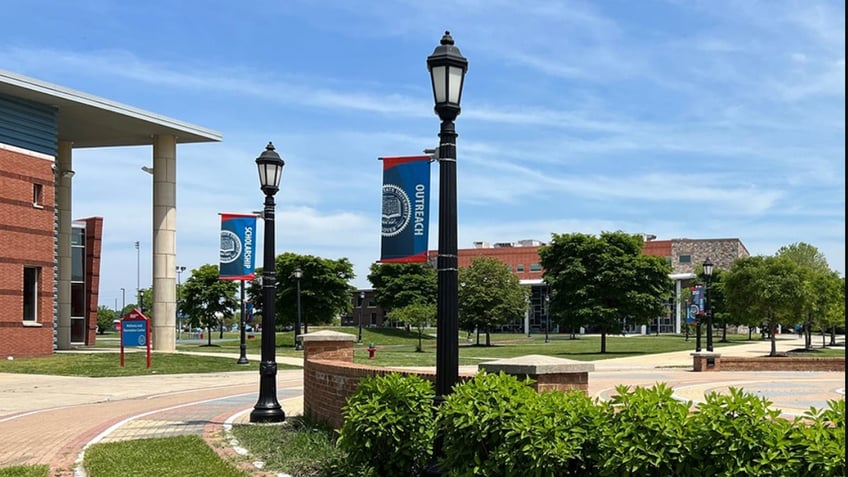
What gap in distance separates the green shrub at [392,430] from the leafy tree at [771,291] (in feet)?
131

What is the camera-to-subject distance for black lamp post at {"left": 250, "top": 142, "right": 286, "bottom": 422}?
14172 millimetres

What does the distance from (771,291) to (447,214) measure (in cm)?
4152

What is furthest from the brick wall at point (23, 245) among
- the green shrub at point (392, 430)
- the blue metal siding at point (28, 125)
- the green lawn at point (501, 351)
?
the green shrub at point (392, 430)

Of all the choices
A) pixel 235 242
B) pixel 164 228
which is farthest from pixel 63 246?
pixel 235 242

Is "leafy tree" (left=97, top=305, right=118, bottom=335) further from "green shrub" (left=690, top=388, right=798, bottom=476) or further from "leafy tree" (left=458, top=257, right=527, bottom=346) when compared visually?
"green shrub" (left=690, top=388, right=798, bottom=476)

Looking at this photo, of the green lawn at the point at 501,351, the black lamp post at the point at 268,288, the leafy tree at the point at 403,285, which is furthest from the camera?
the leafy tree at the point at 403,285

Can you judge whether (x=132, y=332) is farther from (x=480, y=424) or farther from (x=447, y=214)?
(x=480, y=424)

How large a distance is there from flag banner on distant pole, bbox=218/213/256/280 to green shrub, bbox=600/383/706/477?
2023 centimetres

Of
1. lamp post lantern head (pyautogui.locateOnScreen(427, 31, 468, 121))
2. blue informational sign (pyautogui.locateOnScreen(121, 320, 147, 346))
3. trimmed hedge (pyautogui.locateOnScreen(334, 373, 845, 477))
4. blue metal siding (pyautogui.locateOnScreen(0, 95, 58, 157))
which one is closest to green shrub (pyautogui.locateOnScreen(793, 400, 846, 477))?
trimmed hedge (pyautogui.locateOnScreen(334, 373, 845, 477))

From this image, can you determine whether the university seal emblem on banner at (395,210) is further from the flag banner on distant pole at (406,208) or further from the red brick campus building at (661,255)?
the red brick campus building at (661,255)

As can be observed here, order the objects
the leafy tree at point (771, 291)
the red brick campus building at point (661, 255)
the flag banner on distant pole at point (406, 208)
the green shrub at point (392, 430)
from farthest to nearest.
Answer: the red brick campus building at point (661, 255)
the leafy tree at point (771, 291)
the flag banner on distant pole at point (406, 208)
the green shrub at point (392, 430)

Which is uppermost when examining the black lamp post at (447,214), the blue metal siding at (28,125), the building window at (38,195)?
the blue metal siding at (28,125)

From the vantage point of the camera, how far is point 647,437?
19.5 feet

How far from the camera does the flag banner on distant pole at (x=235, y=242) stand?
2547 centimetres
